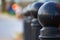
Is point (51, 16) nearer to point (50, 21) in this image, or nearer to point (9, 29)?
point (50, 21)

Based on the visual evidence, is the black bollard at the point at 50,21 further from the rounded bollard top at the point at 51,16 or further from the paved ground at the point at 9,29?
the paved ground at the point at 9,29

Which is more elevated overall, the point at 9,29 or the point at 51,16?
the point at 51,16

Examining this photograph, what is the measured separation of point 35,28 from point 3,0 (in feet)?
99.1

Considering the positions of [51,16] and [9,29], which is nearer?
[51,16]

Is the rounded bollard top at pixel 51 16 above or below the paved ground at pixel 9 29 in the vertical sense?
above

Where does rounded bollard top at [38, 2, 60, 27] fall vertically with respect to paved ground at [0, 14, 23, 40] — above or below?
above

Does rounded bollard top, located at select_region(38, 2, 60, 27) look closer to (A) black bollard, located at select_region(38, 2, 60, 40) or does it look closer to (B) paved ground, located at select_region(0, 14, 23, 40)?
(A) black bollard, located at select_region(38, 2, 60, 40)

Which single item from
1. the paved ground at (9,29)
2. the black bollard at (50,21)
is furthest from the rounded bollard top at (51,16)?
the paved ground at (9,29)

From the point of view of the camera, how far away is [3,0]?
33312mm

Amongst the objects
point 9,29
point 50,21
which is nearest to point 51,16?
point 50,21

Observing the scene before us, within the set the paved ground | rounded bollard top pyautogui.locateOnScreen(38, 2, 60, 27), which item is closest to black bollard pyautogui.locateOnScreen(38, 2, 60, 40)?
rounded bollard top pyautogui.locateOnScreen(38, 2, 60, 27)

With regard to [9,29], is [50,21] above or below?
above

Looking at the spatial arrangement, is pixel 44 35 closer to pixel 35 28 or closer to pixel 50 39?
Answer: pixel 50 39

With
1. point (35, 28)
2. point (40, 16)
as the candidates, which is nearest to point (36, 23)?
point (35, 28)
